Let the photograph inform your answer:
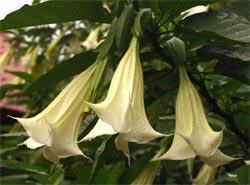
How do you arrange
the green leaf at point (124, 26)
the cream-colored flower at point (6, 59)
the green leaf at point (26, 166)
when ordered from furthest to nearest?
the cream-colored flower at point (6, 59) < the green leaf at point (26, 166) < the green leaf at point (124, 26)

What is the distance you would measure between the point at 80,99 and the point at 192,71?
1.08 ft

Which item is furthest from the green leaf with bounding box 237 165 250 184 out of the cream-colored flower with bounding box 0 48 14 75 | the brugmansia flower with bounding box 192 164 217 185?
the cream-colored flower with bounding box 0 48 14 75

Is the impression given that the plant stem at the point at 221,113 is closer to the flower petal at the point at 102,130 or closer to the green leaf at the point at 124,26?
the green leaf at the point at 124,26

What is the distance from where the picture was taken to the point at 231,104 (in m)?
1.13

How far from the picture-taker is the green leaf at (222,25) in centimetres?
79

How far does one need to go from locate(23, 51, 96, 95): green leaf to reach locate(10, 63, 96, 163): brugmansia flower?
118 mm

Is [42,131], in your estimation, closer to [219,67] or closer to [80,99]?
[80,99]

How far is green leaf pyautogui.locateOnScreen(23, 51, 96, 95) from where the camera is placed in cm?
89

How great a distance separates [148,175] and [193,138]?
0.93ft

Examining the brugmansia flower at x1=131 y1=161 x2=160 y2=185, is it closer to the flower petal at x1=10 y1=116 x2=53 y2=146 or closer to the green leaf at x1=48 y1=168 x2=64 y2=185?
the green leaf at x1=48 y1=168 x2=64 y2=185

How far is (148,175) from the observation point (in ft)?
3.17

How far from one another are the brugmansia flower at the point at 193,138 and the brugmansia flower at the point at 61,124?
14 cm

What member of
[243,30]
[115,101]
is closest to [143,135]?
[115,101]

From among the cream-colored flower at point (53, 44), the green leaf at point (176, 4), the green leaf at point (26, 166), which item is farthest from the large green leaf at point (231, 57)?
the cream-colored flower at point (53, 44)
